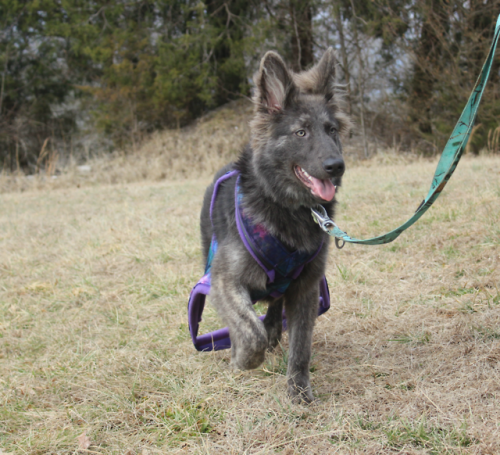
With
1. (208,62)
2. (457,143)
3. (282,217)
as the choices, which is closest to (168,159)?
(208,62)

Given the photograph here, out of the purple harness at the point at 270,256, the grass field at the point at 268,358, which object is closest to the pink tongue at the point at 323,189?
the purple harness at the point at 270,256

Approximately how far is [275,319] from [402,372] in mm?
922

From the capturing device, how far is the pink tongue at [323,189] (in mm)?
2686

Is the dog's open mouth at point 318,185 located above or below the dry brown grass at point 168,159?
below

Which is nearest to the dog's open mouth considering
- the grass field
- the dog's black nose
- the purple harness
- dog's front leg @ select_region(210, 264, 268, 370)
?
the dog's black nose

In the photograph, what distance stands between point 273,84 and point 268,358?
1.77 metres

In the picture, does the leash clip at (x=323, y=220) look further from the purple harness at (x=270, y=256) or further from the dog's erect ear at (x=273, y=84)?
the dog's erect ear at (x=273, y=84)

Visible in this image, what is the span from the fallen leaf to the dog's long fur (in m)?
0.85

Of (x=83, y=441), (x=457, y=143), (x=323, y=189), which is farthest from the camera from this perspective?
(x=323, y=189)

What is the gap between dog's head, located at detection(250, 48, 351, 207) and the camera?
8.94 ft

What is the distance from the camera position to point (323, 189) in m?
2.71

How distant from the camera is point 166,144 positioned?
52.0ft

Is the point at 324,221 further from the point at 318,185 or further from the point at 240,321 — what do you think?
the point at 240,321

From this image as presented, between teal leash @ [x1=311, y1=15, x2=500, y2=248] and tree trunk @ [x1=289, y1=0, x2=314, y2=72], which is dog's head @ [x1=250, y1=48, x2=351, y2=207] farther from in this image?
tree trunk @ [x1=289, y1=0, x2=314, y2=72]
